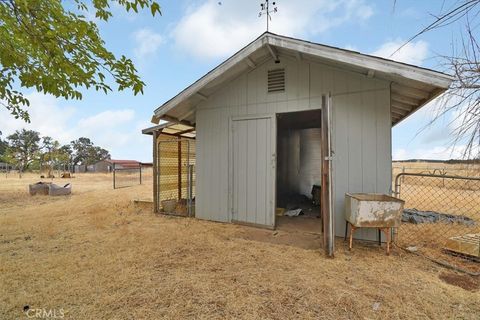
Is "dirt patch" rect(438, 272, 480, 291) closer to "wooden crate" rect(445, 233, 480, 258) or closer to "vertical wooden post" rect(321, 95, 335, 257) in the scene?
"wooden crate" rect(445, 233, 480, 258)

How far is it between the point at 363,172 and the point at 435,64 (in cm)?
242

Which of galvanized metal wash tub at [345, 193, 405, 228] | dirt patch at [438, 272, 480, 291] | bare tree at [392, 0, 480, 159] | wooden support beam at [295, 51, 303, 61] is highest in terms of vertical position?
wooden support beam at [295, 51, 303, 61]

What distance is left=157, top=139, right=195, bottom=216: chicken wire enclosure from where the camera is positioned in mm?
6027

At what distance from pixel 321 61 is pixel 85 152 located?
201 ft

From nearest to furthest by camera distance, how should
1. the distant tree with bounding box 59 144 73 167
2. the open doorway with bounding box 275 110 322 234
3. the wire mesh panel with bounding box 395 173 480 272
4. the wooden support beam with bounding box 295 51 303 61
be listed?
the wire mesh panel with bounding box 395 173 480 272 < the wooden support beam with bounding box 295 51 303 61 < the open doorway with bounding box 275 110 322 234 < the distant tree with bounding box 59 144 73 167

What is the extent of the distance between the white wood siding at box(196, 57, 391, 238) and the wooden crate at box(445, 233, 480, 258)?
1.06 metres

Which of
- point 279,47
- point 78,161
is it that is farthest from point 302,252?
point 78,161

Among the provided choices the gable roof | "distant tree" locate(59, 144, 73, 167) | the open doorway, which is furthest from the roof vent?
"distant tree" locate(59, 144, 73, 167)

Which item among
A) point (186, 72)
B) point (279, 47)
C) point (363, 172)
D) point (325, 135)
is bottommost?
point (363, 172)

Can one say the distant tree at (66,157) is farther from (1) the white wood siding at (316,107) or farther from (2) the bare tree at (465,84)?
(2) the bare tree at (465,84)

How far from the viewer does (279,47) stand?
14.1 feet

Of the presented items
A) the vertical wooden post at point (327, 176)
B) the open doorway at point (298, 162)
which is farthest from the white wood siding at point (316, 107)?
the open doorway at point (298, 162)

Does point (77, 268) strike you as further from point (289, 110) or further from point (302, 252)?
point (289, 110)

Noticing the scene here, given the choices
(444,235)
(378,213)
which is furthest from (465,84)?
(444,235)
